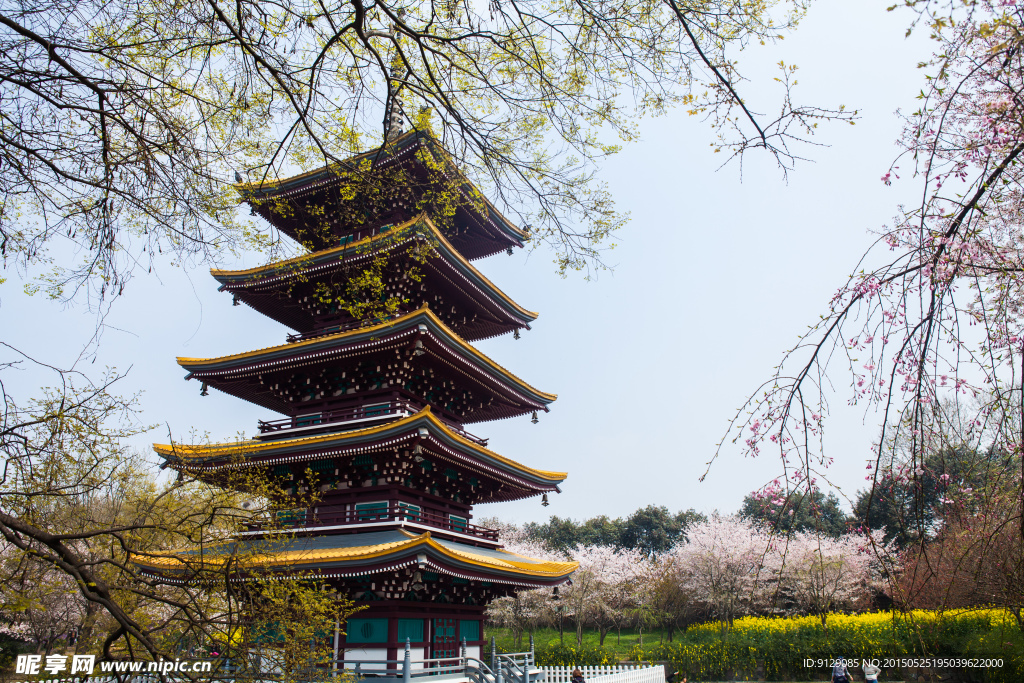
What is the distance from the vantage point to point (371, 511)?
13.6m

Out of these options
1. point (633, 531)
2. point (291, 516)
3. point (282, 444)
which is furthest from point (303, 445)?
point (633, 531)

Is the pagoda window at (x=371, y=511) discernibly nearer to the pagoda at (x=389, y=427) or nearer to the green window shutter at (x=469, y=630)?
the pagoda at (x=389, y=427)

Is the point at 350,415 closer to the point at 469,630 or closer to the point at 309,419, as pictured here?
the point at 309,419

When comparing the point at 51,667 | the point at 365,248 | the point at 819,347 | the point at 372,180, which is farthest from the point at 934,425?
the point at 365,248

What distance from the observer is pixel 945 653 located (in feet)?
65.9

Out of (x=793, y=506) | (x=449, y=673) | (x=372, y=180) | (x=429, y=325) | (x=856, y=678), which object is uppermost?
(x=429, y=325)

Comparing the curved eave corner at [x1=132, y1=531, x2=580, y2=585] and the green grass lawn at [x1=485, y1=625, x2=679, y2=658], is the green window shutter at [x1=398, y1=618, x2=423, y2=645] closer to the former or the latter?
the curved eave corner at [x1=132, y1=531, x2=580, y2=585]

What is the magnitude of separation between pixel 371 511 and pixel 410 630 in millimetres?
2640

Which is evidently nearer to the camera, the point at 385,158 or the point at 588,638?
the point at 385,158

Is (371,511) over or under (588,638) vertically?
over

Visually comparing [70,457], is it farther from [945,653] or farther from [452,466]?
[945,653]

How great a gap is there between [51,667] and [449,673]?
806cm

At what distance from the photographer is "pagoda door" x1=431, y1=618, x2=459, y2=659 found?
13633mm

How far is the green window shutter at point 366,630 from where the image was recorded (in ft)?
41.2
